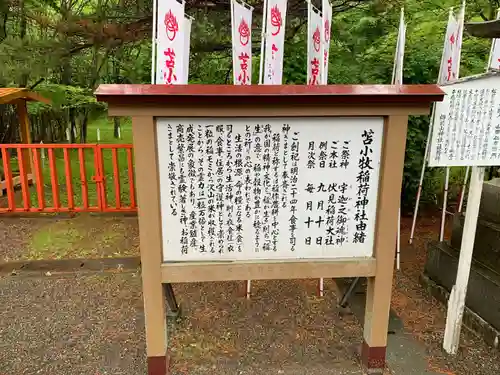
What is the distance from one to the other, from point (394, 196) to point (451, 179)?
5.48 m

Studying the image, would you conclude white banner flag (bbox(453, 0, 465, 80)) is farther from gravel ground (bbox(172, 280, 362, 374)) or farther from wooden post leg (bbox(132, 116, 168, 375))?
wooden post leg (bbox(132, 116, 168, 375))

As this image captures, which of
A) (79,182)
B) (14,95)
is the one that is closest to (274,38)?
(14,95)

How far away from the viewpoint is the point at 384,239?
279cm

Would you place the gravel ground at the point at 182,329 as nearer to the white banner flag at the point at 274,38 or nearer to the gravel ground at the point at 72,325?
the gravel ground at the point at 72,325

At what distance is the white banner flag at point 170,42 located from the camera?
3041mm

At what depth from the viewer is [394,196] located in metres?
2.72

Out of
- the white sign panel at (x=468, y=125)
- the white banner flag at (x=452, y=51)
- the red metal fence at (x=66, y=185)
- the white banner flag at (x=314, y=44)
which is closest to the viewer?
the white sign panel at (x=468, y=125)

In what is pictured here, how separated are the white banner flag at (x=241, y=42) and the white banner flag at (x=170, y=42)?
60cm

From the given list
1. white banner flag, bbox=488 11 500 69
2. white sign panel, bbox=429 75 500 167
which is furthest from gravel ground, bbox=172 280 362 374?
white banner flag, bbox=488 11 500 69

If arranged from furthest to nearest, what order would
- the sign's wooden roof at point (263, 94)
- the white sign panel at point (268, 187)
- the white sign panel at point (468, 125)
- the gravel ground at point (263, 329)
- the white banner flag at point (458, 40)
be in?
the white banner flag at point (458, 40)
the gravel ground at point (263, 329)
the white sign panel at point (468, 125)
the white sign panel at point (268, 187)
the sign's wooden roof at point (263, 94)

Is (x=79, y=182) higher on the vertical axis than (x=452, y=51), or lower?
lower

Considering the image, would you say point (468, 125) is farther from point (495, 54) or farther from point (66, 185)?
point (66, 185)

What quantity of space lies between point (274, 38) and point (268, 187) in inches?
68.0

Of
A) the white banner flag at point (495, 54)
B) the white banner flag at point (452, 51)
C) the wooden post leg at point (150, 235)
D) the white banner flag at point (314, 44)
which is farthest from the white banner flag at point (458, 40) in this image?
the wooden post leg at point (150, 235)
